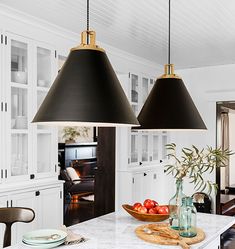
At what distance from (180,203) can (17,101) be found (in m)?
1.88

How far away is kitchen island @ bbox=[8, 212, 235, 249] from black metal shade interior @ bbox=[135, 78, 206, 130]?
2.35 ft

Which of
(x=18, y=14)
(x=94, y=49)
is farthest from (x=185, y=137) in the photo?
(x=94, y=49)

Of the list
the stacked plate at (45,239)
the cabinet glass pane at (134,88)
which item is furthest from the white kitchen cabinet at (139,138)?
the stacked plate at (45,239)

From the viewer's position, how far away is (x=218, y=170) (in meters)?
5.95

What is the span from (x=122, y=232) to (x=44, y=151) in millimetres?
1653

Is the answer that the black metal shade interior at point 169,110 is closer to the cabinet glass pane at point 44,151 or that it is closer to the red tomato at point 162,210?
the red tomato at point 162,210

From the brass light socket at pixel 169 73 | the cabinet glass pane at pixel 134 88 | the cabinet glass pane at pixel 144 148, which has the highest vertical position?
the cabinet glass pane at pixel 134 88

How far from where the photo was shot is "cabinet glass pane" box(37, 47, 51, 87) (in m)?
3.75

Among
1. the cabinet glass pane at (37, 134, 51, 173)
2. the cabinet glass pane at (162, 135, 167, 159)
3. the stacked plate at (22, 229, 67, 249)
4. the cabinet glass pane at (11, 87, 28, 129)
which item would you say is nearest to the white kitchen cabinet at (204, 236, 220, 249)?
the stacked plate at (22, 229, 67, 249)

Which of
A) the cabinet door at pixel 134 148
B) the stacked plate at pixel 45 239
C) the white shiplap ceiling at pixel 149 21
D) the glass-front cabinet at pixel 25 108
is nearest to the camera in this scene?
the stacked plate at pixel 45 239

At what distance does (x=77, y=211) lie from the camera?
22.2 feet

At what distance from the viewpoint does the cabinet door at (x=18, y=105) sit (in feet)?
10.9

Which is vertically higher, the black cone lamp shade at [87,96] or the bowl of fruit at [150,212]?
the black cone lamp shade at [87,96]

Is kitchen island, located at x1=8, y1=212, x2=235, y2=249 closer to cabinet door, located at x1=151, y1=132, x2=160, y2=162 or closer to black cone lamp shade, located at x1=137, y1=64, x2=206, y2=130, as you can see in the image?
black cone lamp shade, located at x1=137, y1=64, x2=206, y2=130
